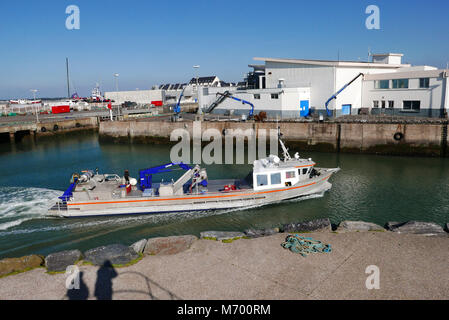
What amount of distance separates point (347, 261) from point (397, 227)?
11.3ft

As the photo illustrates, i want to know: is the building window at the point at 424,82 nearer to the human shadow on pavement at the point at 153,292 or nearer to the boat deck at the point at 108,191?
the boat deck at the point at 108,191

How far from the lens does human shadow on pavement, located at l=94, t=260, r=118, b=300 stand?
342 inches

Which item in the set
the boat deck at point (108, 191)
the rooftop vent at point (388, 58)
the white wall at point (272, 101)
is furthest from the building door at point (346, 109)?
the boat deck at point (108, 191)

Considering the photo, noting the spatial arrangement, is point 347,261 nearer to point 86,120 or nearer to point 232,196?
point 232,196

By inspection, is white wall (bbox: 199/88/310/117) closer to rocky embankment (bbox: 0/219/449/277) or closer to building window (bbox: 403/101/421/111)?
building window (bbox: 403/101/421/111)

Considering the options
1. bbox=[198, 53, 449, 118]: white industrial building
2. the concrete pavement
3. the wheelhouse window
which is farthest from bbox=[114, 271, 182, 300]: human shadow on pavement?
bbox=[198, 53, 449, 118]: white industrial building

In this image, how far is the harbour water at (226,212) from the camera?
50.1 ft

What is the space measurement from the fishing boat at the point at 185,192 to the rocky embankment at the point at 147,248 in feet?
16.6

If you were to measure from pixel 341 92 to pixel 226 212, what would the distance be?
1005 inches

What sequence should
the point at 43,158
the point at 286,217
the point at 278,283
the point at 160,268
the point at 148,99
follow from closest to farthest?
the point at 278,283 → the point at 160,268 → the point at 286,217 → the point at 43,158 → the point at 148,99

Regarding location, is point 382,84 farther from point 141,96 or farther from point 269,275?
point 141,96

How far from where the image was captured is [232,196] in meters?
17.5

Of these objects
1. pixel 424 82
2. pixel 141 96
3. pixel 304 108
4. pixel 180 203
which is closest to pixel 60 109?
pixel 141 96

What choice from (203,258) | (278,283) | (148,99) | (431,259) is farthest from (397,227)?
(148,99)
